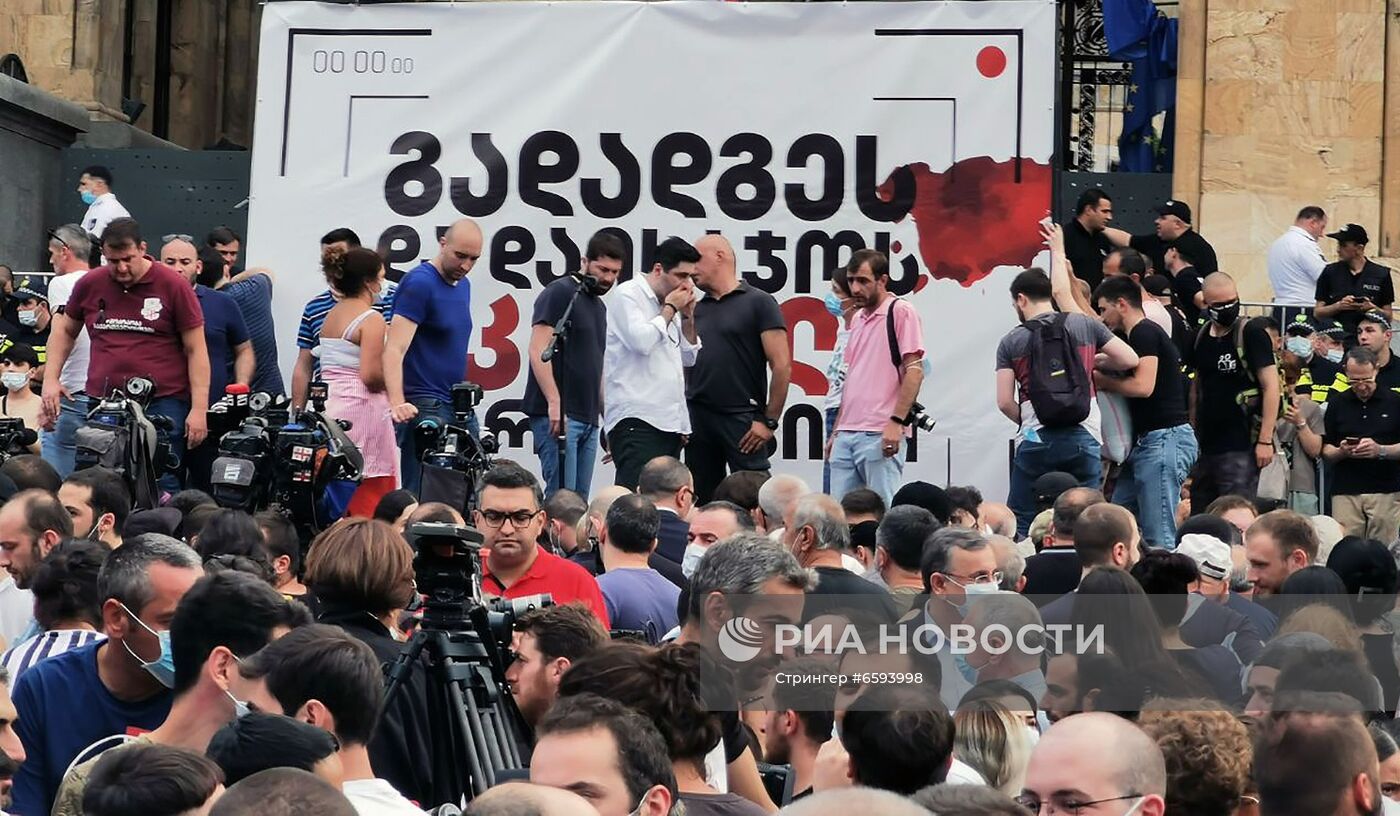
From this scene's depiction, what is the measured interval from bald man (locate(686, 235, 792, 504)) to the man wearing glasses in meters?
4.76

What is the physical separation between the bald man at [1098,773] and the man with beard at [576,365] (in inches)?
323

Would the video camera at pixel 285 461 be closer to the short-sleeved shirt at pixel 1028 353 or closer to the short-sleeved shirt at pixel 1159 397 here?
the short-sleeved shirt at pixel 1028 353

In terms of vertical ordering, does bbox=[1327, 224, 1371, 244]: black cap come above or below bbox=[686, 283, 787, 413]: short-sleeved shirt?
above

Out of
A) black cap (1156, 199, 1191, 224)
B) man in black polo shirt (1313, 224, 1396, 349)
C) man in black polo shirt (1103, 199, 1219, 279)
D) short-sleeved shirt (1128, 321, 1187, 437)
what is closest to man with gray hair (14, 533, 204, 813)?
short-sleeved shirt (1128, 321, 1187, 437)

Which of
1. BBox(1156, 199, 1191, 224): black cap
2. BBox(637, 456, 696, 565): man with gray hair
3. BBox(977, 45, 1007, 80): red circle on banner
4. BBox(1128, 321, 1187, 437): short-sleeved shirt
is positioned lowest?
BBox(637, 456, 696, 565): man with gray hair

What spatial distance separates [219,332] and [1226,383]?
587cm

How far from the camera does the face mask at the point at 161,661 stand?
592 centimetres

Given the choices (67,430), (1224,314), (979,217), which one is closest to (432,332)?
(67,430)

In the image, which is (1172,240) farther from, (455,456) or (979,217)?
(455,456)

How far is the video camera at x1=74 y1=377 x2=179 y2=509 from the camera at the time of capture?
35.5 feet

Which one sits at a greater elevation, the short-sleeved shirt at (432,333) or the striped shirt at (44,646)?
the short-sleeved shirt at (432,333)

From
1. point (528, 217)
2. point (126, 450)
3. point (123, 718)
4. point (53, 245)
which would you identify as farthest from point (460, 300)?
point (123, 718)

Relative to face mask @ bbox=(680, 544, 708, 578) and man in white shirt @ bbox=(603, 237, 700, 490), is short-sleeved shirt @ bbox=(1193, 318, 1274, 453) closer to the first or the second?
man in white shirt @ bbox=(603, 237, 700, 490)

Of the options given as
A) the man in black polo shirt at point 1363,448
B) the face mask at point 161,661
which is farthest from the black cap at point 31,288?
the face mask at point 161,661
